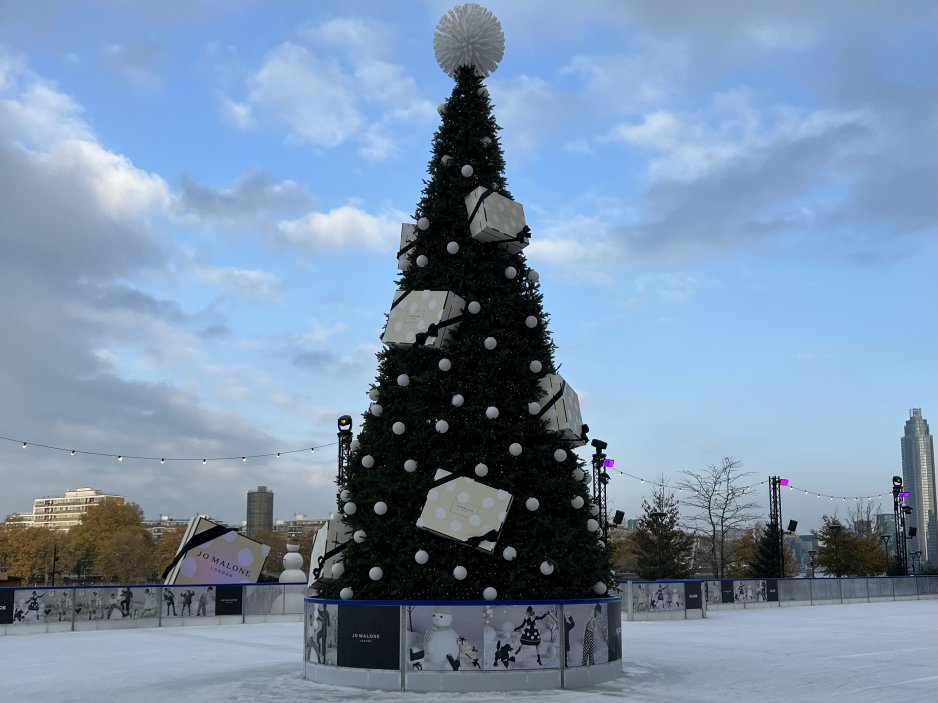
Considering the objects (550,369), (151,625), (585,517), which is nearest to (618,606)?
(585,517)

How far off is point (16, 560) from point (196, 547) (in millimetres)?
88726

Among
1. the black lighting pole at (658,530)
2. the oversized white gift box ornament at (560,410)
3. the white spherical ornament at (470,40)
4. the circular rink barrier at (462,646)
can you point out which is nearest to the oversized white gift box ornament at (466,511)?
the circular rink barrier at (462,646)

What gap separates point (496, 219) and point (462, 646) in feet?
19.1

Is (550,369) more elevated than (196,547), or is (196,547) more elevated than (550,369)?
(550,369)

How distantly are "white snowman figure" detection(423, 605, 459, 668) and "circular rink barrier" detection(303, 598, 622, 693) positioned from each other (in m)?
0.01

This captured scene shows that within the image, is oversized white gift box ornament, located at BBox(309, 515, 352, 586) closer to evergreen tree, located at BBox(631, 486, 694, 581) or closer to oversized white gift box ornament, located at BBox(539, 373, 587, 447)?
oversized white gift box ornament, located at BBox(539, 373, 587, 447)

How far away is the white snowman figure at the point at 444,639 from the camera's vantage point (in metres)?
11.0

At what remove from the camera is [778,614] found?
29625 millimetres

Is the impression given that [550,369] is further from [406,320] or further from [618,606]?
[618,606]

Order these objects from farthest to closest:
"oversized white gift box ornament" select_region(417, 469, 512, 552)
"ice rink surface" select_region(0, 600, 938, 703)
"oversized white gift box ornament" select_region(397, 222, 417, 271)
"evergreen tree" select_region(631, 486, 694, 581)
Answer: "evergreen tree" select_region(631, 486, 694, 581) < "oversized white gift box ornament" select_region(397, 222, 417, 271) < "oversized white gift box ornament" select_region(417, 469, 512, 552) < "ice rink surface" select_region(0, 600, 938, 703)

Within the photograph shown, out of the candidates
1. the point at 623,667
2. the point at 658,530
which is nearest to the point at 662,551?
the point at 658,530

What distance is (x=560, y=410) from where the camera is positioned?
1209 cm

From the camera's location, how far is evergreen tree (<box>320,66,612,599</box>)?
11.5 meters

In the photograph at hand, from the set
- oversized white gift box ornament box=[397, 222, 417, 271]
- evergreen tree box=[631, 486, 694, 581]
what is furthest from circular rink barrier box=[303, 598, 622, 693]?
evergreen tree box=[631, 486, 694, 581]
